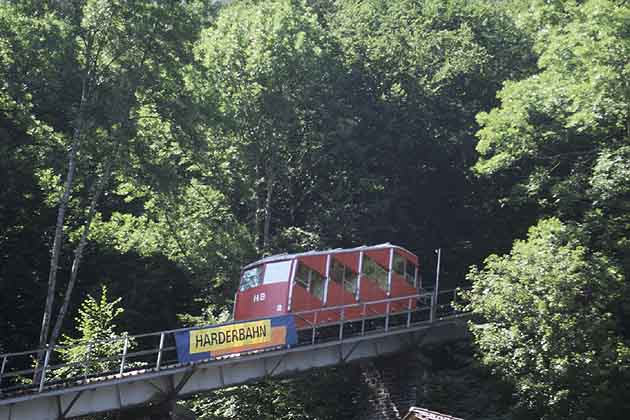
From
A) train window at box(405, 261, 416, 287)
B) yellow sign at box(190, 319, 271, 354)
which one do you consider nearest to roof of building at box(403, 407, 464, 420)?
yellow sign at box(190, 319, 271, 354)

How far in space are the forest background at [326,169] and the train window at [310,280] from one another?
408cm

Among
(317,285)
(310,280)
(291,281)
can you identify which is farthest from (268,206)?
(291,281)

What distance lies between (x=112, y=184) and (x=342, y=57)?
13.9 meters

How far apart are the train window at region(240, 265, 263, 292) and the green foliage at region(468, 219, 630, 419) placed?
26.7 ft

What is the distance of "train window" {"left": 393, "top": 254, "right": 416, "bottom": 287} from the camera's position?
36.4 meters

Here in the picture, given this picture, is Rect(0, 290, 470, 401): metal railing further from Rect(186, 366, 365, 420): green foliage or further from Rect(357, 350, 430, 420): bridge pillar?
Rect(186, 366, 365, 420): green foliage

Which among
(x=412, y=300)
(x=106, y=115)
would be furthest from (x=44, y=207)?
(x=412, y=300)

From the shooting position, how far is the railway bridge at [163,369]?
2452cm

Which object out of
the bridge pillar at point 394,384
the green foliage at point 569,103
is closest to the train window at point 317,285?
the bridge pillar at point 394,384

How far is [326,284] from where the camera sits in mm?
33688

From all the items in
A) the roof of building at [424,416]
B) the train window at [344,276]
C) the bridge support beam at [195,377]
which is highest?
the train window at [344,276]

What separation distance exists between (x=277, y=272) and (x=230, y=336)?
537 centimetres

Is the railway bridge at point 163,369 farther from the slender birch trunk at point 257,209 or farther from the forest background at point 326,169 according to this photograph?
the slender birch trunk at point 257,209

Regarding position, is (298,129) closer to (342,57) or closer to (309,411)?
(342,57)
